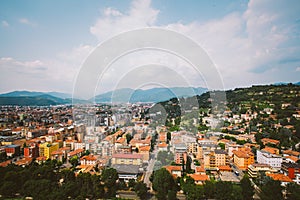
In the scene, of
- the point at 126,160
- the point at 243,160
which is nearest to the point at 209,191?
the point at 126,160

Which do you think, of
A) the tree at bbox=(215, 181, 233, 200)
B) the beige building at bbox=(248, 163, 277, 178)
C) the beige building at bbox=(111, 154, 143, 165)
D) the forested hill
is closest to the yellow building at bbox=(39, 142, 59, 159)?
the beige building at bbox=(111, 154, 143, 165)

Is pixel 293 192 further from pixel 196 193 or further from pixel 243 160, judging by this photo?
pixel 243 160

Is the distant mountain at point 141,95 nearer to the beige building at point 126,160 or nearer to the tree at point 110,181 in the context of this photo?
the beige building at point 126,160

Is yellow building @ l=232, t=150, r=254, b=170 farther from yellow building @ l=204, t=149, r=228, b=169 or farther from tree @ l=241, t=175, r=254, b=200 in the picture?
tree @ l=241, t=175, r=254, b=200

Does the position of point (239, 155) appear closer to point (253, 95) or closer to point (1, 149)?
point (1, 149)

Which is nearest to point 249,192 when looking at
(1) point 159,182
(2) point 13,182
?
(1) point 159,182

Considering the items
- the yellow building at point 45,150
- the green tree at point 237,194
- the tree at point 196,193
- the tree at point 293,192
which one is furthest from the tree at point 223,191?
the yellow building at point 45,150
